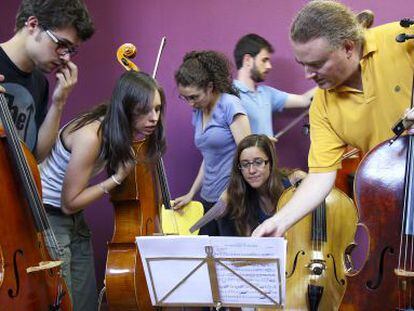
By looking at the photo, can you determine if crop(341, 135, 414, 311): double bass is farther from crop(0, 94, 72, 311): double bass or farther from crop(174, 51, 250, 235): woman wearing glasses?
crop(174, 51, 250, 235): woman wearing glasses

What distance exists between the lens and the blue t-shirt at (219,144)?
270cm

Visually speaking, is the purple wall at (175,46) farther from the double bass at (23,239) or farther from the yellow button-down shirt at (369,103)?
the double bass at (23,239)

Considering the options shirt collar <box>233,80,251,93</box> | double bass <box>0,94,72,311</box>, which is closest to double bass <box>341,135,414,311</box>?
double bass <box>0,94,72,311</box>

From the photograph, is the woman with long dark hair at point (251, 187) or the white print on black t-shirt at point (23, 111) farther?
the woman with long dark hair at point (251, 187)

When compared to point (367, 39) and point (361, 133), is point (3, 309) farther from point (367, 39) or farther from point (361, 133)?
point (367, 39)

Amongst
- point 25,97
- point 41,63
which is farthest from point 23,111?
point 41,63

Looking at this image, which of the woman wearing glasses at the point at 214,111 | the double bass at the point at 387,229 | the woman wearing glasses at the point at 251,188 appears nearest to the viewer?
the double bass at the point at 387,229

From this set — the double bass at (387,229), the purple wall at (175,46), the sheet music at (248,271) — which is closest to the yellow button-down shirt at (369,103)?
the double bass at (387,229)

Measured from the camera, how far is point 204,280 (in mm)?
1605

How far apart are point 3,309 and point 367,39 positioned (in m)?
1.24

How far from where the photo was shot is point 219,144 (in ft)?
8.95

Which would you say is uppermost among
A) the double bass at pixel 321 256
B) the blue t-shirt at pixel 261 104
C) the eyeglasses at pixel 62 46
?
the eyeglasses at pixel 62 46

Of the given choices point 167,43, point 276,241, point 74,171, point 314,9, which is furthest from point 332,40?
point 167,43

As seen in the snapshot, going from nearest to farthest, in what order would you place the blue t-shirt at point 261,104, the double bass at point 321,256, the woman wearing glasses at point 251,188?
the double bass at point 321,256 < the woman wearing glasses at point 251,188 < the blue t-shirt at point 261,104
